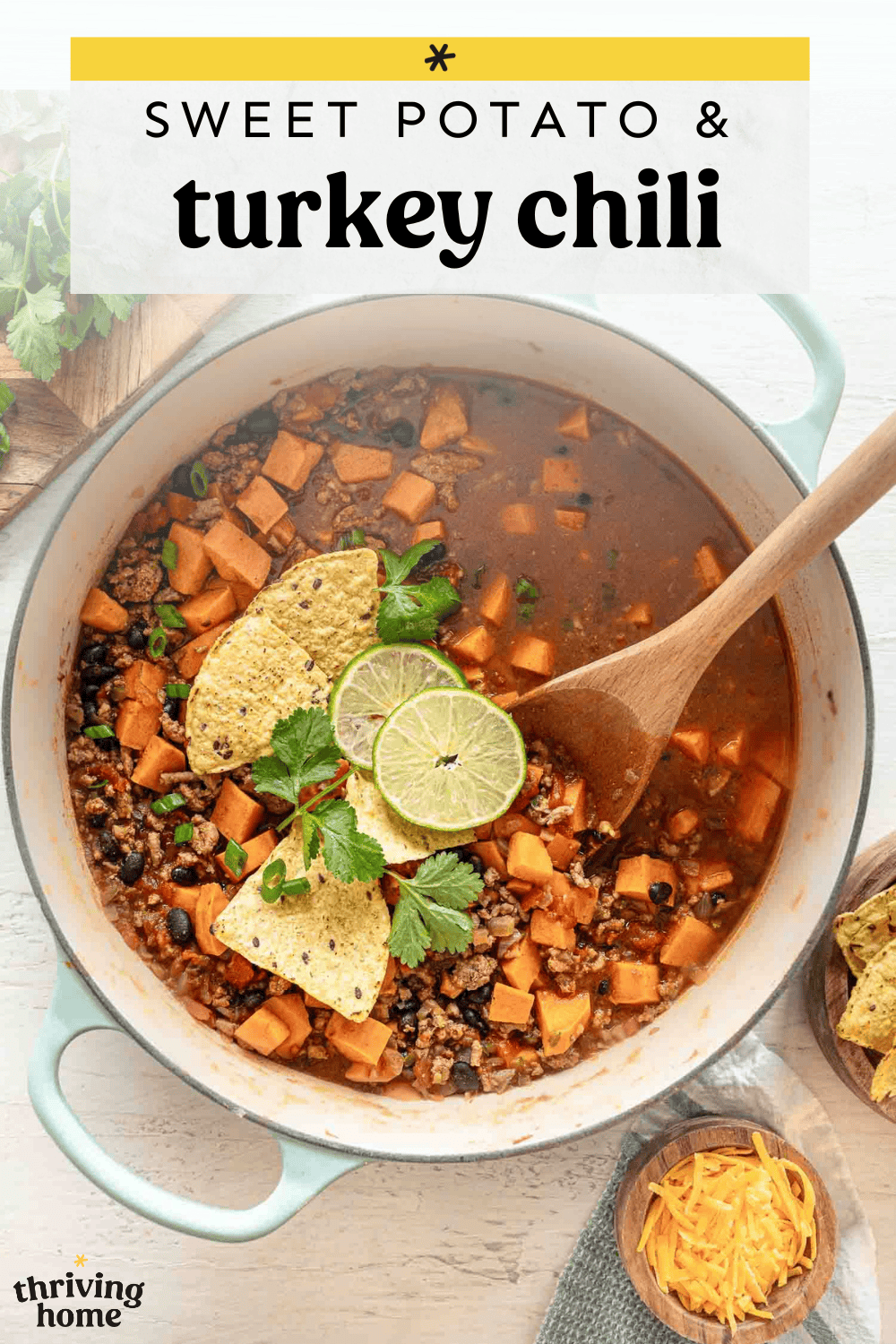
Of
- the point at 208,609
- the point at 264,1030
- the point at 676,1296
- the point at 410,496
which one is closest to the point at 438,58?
the point at 410,496

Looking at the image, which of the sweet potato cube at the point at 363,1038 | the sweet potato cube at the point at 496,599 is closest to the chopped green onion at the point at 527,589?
the sweet potato cube at the point at 496,599

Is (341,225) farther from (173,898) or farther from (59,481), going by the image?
(173,898)

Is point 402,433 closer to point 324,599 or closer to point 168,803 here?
point 324,599

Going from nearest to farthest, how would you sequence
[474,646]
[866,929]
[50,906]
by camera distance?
1. [50,906]
2. [866,929]
3. [474,646]

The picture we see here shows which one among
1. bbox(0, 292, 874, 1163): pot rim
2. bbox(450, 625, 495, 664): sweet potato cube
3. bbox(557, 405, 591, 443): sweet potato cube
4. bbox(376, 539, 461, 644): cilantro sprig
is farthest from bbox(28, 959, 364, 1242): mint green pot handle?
bbox(557, 405, 591, 443): sweet potato cube

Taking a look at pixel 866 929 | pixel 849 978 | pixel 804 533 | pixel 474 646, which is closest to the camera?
pixel 804 533
